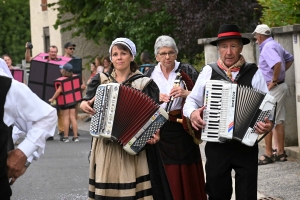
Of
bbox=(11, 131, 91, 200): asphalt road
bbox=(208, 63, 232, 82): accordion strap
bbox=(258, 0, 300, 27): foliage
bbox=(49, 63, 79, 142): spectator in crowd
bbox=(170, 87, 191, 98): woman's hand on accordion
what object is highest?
bbox=(258, 0, 300, 27): foliage

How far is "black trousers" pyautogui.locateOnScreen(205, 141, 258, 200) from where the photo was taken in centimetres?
673

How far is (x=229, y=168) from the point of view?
6.81 meters

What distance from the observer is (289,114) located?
11.6m

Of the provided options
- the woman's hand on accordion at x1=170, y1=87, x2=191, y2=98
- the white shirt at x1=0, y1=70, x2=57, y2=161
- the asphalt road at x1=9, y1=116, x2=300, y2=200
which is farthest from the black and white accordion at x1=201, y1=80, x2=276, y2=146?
the asphalt road at x1=9, y1=116, x2=300, y2=200

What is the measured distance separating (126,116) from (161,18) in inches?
520

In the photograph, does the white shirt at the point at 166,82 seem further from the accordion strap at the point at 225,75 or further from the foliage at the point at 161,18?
the foliage at the point at 161,18

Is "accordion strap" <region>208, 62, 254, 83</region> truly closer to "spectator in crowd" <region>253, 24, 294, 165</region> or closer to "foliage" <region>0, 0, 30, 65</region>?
"spectator in crowd" <region>253, 24, 294, 165</region>

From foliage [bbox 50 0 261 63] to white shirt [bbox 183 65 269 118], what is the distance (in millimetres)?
9370

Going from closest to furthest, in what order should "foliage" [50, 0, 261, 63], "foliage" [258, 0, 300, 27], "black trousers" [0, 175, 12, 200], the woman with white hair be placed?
1. "black trousers" [0, 175, 12, 200]
2. the woman with white hair
3. "foliage" [258, 0, 300, 27]
4. "foliage" [50, 0, 261, 63]

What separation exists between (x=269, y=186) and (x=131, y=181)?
3186 millimetres

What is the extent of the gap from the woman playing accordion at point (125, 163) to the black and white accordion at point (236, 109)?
0.50m

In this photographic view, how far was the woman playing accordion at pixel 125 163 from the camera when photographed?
6492mm

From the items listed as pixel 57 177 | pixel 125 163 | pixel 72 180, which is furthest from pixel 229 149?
pixel 57 177

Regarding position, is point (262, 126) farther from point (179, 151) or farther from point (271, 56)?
point (271, 56)
